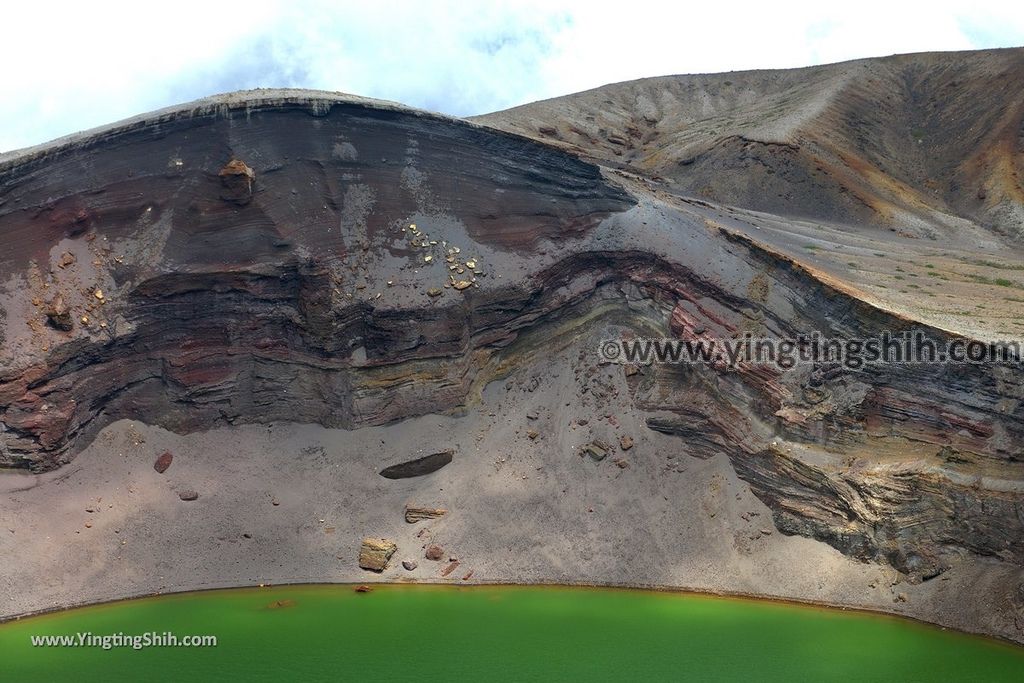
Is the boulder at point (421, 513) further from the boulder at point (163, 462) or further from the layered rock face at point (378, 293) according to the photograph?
the boulder at point (163, 462)

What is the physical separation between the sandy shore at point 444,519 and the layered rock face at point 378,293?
2.87 ft

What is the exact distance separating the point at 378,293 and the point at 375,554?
1048 centimetres

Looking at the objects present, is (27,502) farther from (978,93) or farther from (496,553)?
(978,93)

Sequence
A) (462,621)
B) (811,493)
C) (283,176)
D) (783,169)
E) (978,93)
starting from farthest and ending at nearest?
(978,93) → (783,169) → (283,176) → (811,493) → (462,621)

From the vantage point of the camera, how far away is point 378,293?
3194 cm

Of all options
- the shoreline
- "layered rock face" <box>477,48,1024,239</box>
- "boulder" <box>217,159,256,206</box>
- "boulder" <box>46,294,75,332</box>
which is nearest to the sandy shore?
the shoreline

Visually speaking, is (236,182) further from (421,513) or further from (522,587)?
(522,587)

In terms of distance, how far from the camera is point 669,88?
75000 millimetres

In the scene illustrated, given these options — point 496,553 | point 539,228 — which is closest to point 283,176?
point 539,228

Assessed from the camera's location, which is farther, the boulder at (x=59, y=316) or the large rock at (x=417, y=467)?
the large rock at (x=417, y=467)

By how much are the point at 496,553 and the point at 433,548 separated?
87.2 inches

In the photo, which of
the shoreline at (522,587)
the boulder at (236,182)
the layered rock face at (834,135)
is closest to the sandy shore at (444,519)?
the shoreline at (522,587)

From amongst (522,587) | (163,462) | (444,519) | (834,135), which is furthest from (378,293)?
(834,135)

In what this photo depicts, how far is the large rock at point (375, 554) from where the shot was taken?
27.0 m
